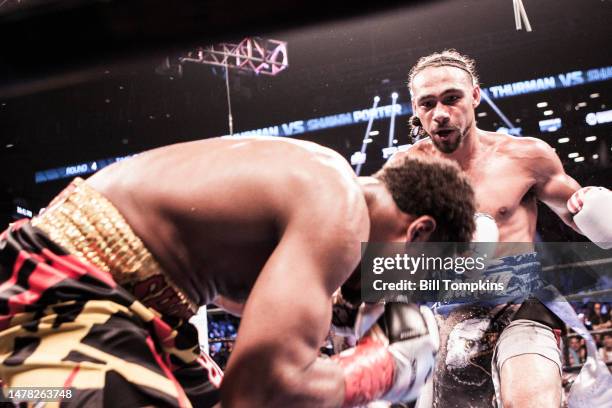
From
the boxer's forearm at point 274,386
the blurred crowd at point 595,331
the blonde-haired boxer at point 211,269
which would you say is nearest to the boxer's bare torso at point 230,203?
the blonde-haired boxer at point 211,269

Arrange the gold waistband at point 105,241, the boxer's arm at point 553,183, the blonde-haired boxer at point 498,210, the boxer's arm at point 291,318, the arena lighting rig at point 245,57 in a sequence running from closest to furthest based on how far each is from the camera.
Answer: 1. the boxer's arm at point 291,318
2. the gold waistband at point 105,241
3. the blonde-haired boxer at point 498,210
4. the boxer's arm at point 553,183
5. the arena lighting rig at point 245,57

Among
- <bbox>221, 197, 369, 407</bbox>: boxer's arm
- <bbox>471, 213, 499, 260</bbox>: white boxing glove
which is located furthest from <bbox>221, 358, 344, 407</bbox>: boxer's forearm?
<bbox>471, 213, 499, 260</bbox>: white boxing glove

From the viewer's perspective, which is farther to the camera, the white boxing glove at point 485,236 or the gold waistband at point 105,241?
the white boxing glove at point 485,236

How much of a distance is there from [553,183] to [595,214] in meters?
0.17

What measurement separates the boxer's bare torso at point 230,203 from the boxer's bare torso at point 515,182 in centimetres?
121

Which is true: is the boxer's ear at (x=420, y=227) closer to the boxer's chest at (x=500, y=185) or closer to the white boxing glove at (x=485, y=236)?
the white boxing glove at (x=485, y=236)

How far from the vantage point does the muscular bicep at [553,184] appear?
7.14ft

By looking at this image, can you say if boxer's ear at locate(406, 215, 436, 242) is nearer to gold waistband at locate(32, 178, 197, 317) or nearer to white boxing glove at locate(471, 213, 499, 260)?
gold waistband at locate(32, 178, 197, 317)

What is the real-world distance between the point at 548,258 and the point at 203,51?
1.45 metres

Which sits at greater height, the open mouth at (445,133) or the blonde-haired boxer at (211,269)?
the open mouth at (445,133)

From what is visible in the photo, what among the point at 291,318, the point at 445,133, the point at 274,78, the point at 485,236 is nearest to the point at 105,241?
the point at 291,318

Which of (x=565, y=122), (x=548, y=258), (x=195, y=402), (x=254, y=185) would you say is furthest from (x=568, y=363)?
(x=254, y=185)

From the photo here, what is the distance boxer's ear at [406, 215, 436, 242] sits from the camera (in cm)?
113

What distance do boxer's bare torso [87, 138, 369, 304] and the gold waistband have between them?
0.06 feet
